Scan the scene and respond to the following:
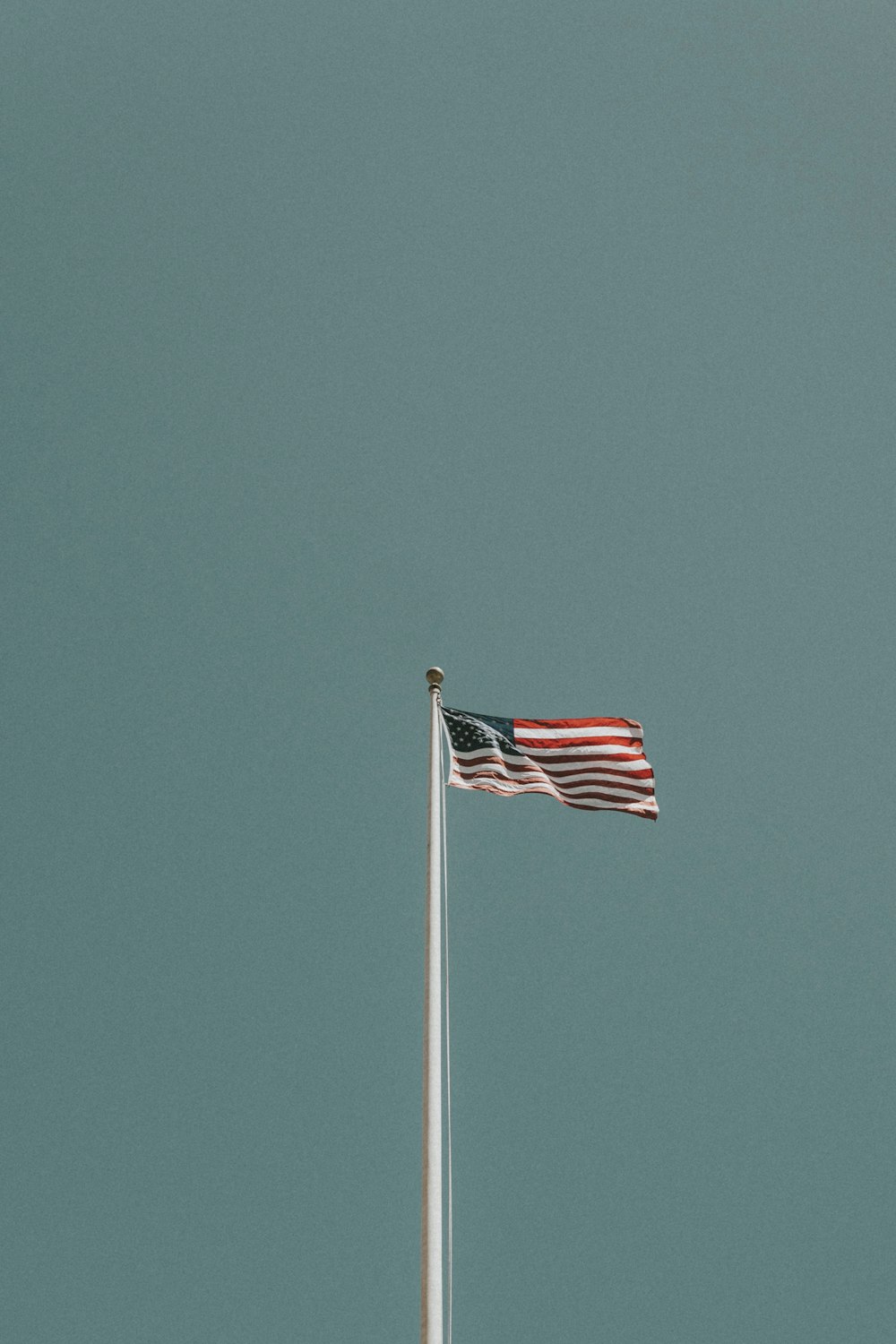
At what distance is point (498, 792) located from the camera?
1694 centimetres

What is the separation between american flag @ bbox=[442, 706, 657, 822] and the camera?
57.7 ft

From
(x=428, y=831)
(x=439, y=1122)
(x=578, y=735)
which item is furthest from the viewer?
(x=578, y=735)

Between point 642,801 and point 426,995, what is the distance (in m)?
6.62

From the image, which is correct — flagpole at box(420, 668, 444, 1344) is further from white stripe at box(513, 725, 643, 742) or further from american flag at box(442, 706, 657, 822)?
white stripe at box(513, 725, 643, 742)

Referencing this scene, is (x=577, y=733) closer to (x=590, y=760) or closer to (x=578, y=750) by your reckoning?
(x=578, y=750)

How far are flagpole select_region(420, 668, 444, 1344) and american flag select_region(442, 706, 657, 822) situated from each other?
2.51 metres

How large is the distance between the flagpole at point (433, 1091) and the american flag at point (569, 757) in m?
2.51

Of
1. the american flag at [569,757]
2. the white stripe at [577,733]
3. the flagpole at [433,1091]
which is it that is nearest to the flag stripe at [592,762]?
the american flag at [569,757]

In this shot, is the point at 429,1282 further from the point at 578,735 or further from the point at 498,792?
the point at 578,735

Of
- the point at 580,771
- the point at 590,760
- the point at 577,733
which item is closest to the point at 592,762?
the point at 590,760

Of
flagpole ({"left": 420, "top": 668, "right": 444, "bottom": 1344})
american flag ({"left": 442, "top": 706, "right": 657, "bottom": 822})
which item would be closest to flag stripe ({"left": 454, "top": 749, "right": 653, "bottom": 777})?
american flag ({"left": 442, "top": 706, "right": 657, "bottom": 822})

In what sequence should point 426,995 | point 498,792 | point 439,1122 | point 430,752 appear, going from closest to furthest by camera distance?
1. point 439,1122
2. point 426,995
3. point 430,752
4. point 498,792

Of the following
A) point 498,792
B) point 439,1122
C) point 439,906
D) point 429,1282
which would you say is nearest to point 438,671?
point 498,792

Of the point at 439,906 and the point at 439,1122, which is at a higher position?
the point at 439,906
